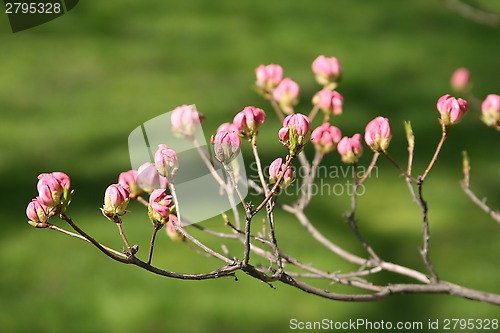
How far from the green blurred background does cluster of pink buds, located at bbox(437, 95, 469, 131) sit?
3.44ft

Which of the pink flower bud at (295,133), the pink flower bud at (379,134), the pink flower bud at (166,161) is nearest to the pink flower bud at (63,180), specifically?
the pink flower bud at (166,161)

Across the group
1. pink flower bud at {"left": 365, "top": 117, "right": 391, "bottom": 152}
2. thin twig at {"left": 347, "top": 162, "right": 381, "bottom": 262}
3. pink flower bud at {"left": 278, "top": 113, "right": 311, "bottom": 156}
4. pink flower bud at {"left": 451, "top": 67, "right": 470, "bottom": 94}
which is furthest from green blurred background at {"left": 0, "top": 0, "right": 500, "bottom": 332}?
pink flower bud at {"left": 278, "top": 113, "right": 311, "bottom": 156}

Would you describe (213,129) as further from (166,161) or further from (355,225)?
(166,161)

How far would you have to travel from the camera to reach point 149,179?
887mm

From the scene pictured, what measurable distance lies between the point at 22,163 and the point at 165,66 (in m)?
0.89

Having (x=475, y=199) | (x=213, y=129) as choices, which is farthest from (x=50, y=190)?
(x=213, y=129)

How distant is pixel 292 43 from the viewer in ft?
11.1

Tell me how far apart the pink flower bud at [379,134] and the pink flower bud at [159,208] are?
0.90ft

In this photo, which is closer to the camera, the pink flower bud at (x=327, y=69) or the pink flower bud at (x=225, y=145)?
the pink flower bud at (x=225, y=145)

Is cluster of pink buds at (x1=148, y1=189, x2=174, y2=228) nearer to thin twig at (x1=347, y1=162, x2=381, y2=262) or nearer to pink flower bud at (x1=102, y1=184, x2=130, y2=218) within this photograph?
pink flower bud at (x1=102, y1=184, x2=130, y2=218)

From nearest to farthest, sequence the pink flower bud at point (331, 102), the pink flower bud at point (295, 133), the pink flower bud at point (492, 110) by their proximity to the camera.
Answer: the pink flower bud at point (295, 133)
the pink flower bud at point (492, 110)
the pink flower bud at point (331, 102)

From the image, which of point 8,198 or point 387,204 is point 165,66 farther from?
point 387,204

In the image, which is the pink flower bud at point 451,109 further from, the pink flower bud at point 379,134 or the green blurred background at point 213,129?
the green blurred background at point 213,129

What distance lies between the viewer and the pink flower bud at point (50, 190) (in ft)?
2.47
